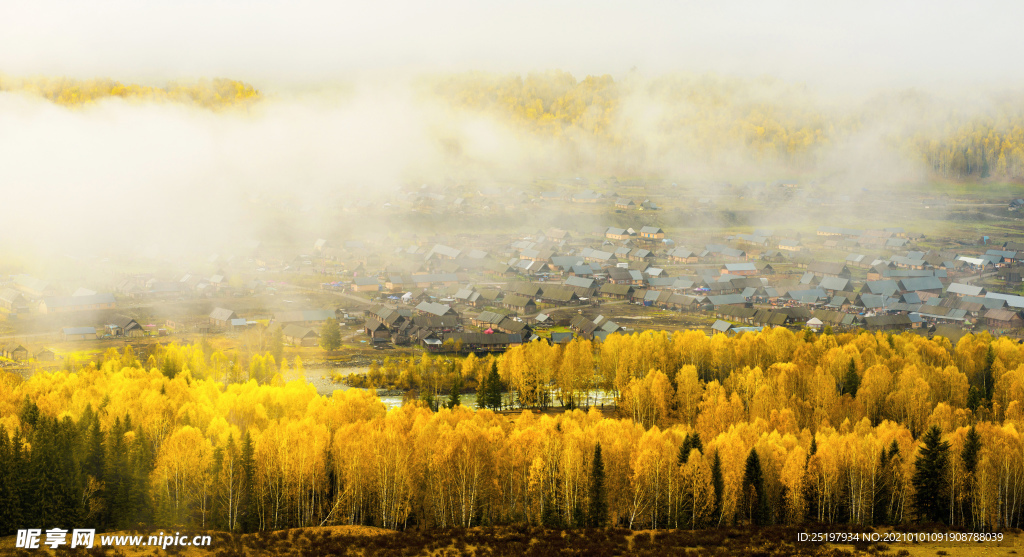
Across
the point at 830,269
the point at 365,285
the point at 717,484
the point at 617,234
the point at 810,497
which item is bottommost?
the point at 810,497

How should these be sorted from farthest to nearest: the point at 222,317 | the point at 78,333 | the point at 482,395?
the point at 222,317 → the point at 78,333 → the point at 482,395

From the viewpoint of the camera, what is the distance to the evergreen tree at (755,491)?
26.2 meters

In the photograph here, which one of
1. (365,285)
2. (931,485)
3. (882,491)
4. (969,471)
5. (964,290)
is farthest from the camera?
(365,285)

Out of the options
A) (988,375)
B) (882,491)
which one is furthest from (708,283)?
(882,491)

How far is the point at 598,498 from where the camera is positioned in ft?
85.6

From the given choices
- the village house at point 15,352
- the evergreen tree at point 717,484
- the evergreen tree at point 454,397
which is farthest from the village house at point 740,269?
the village house at point 15,352

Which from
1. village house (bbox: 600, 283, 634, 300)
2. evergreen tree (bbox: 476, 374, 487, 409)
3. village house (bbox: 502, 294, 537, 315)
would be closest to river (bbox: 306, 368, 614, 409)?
evergreen tree (bbox: 476, 374, 487, 409)

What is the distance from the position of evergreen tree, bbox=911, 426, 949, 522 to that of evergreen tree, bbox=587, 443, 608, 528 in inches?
380

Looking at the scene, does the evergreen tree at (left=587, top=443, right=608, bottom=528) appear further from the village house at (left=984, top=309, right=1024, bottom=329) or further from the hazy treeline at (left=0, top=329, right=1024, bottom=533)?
the village house at (left=984, top=309, right=1024, bottom=329)

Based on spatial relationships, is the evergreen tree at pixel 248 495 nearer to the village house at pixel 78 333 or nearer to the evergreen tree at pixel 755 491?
the evergreen tree at pixel 755 491

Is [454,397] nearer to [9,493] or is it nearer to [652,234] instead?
[9,493]

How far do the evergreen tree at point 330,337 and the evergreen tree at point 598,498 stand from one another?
101 ft

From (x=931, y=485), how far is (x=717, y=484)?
663 centimetres

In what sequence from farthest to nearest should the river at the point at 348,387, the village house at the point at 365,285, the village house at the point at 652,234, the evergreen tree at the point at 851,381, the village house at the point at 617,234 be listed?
1. the village house at the point at 617,234
2. the village house at the point at 652,234
3. the village house at the point at 365,285
4. the river at the point at 348,387
5. the evergreen tree at the point at 851,381
